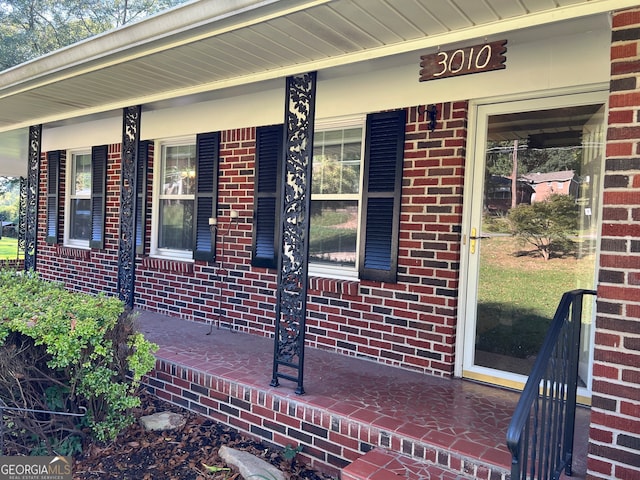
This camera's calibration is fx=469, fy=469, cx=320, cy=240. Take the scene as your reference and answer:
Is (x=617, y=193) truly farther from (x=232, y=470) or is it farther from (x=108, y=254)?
(x=108, y=254)

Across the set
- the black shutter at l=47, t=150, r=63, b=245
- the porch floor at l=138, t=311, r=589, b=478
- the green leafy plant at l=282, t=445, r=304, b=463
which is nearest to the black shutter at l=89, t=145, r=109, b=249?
the black shutter at l=47, t=150, r=63, b=245

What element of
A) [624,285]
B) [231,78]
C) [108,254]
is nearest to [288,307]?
[231,78]

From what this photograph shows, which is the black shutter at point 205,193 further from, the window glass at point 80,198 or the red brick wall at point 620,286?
the red brick wall at point 620,286

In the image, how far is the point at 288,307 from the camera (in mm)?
3342

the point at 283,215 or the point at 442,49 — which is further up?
the point at 442,49

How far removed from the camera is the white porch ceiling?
93.3 inches

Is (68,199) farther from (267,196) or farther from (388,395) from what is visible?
(388,395)

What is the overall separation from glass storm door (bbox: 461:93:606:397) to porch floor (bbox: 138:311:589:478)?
0.39 metres

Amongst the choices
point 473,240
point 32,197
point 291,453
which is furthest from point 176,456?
point 32,197

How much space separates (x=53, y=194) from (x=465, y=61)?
677 centimetres

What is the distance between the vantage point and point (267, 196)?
15.8ft

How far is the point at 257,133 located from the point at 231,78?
4.10 ft

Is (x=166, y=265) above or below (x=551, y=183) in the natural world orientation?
below

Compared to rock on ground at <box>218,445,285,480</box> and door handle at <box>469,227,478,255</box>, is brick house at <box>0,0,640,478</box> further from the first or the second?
rock on ground at <box>218,445,285,480</box>
